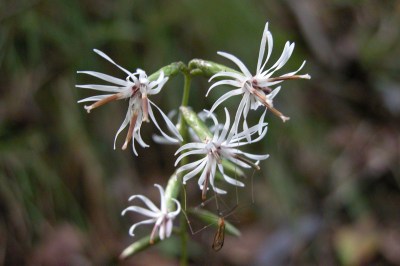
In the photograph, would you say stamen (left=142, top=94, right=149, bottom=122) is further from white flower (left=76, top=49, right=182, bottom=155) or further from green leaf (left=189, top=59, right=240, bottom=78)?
green leaf (left=189, top=59, right=240, bottom=78)

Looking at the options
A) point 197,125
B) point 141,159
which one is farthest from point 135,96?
point 141,159

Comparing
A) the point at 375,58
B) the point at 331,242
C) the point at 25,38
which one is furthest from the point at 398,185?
the point at 25,38

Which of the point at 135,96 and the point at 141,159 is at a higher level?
the point at 135,96

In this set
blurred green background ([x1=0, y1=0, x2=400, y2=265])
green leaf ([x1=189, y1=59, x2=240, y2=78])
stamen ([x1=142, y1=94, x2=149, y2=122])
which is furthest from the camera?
blurred green background ([x1=0, y1=0, x2=400, y2=265])

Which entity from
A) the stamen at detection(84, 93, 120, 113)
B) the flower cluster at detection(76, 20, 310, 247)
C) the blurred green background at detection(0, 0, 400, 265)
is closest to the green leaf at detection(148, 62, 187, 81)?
the flower cluster at detection(76, 20, 310, 247)

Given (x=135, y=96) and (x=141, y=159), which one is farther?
(x=141, y=159)

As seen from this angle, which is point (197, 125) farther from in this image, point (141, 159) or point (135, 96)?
point (141, 159)

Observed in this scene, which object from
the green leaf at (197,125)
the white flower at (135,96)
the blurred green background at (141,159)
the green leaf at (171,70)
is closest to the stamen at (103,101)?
the white flower at (135,96)

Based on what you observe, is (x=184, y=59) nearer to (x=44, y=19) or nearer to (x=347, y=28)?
(x=44, y=19)
